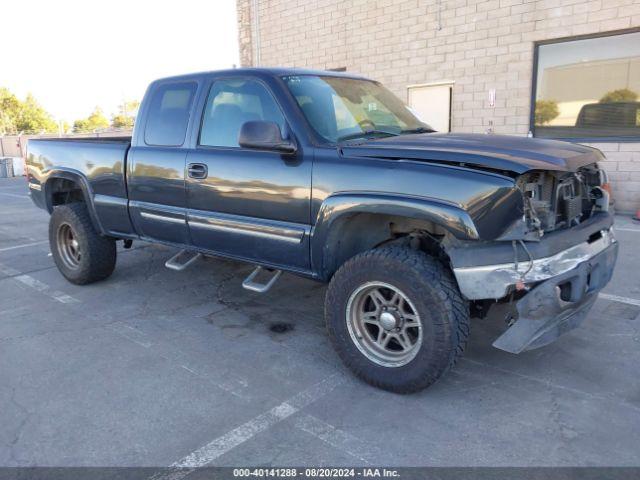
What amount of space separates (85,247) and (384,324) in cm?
339

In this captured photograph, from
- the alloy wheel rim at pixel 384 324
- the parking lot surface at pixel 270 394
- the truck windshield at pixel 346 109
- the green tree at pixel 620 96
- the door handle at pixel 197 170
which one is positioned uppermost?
the green tree at pixel 620 96

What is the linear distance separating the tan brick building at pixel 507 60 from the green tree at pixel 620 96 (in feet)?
0.06

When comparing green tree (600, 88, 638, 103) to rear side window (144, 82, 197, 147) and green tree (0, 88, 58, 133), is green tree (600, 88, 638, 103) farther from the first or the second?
green tree (0, 88, 58, 133)

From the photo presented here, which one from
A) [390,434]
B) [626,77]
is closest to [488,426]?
[390,434]

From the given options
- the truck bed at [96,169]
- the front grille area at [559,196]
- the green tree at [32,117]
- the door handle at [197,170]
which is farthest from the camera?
the green tree at [32,117]

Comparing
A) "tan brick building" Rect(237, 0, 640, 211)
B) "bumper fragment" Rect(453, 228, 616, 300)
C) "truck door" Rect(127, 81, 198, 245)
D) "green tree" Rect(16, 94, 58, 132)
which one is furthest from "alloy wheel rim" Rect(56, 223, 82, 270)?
"green tree" Rect(16, 94, 58, 132)

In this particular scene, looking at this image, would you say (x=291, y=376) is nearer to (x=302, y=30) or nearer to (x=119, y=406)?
(x=119, y=406)

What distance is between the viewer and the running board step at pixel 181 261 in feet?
15.2

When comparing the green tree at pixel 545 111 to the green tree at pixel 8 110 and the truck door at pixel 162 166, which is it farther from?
the green tree at pixel 8 110

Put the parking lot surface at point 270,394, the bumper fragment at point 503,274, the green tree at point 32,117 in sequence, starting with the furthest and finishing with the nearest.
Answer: the green tree at point 32,117 < the bumper fragment at point 503,274 < the parking lot surface at point 270,394

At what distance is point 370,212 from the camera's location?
3.17 metres

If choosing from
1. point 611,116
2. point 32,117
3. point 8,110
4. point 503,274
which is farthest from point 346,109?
point 32,117

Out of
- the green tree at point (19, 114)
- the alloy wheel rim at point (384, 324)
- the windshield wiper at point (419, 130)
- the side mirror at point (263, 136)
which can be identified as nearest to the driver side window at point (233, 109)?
the side mirror at point (263, 136)

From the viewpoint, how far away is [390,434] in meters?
2.79
